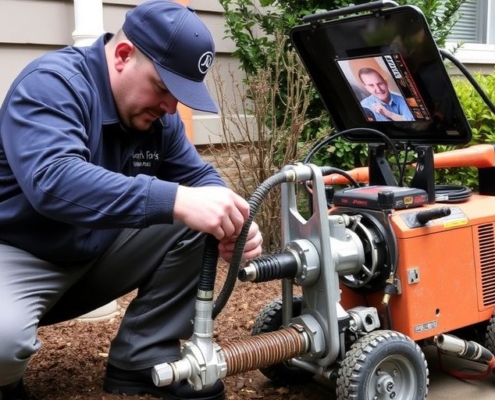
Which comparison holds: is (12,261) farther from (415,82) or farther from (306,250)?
(415,82)

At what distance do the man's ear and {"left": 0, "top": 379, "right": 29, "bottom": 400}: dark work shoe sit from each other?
118 centimetres

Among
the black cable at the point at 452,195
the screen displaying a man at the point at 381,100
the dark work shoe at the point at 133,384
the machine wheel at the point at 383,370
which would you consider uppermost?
the screen displaying a man at the point at 381,100

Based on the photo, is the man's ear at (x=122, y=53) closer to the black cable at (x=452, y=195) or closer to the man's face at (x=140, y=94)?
the man's face at (x=140, y=94)

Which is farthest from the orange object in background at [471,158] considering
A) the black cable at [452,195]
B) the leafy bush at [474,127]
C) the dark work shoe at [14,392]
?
the dark work shoe at [14,392]

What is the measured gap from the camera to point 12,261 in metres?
2.46

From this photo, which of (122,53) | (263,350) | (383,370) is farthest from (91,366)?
(122,53)

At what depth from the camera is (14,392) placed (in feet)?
8.75

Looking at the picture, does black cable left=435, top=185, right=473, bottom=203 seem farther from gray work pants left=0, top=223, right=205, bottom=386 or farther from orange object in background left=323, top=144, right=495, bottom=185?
gray work pants left=0, top=223, right=205, bottom=386

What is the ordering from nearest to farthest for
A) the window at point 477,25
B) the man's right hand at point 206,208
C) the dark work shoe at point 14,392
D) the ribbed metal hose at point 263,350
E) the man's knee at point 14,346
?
the man's right hand at point 206,208, the man's knee at point 14,346, the ribbed metal hose at point 263,350, the dark work shoe at point 14,392, the window at point 477,25

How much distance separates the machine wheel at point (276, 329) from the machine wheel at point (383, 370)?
396mm

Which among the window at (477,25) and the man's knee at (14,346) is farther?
the window at (477,25)

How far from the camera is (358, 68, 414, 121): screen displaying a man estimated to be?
2.89 meters

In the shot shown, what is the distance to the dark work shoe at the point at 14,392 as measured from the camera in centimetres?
260

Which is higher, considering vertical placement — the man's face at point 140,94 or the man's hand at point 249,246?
the man's face at point 140,94
